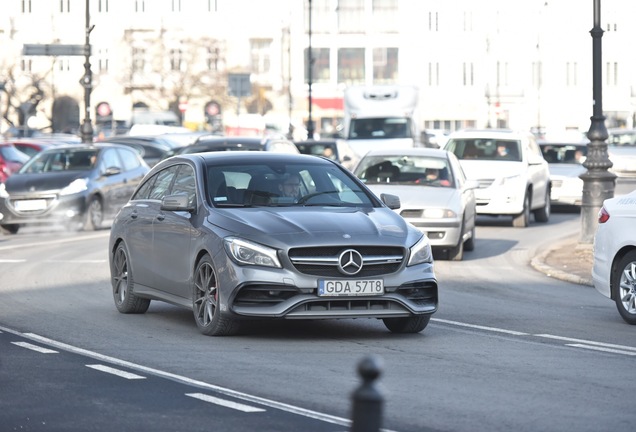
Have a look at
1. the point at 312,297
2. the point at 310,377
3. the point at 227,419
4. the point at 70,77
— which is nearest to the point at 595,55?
the point at 312,297

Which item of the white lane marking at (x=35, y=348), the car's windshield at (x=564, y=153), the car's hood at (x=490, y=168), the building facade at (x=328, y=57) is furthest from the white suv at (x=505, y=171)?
the building facade at (x=328, y=57)

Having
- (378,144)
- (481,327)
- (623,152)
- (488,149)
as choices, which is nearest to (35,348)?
(481,327)

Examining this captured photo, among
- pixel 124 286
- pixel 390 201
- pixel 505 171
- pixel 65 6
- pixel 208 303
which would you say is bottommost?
pixel 124 286

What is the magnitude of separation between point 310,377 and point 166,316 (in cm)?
416

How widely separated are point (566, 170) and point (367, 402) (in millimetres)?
29774

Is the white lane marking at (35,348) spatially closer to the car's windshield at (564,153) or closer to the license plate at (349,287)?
the license plate at (349,287)

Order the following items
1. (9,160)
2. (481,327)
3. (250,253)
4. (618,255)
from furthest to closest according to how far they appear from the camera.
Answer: (9,160)
(618,255)
(481,327)
(250,253)

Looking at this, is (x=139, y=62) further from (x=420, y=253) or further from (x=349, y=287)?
(x=349, y=287)

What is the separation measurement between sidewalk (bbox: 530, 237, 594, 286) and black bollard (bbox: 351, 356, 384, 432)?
1353 cm

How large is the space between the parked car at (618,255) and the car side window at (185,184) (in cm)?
367

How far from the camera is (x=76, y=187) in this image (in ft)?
92.9

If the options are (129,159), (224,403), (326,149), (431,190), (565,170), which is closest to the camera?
(224,403)

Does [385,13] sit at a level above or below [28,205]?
above

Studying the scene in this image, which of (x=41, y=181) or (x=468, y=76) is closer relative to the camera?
(x=41, y=181)
